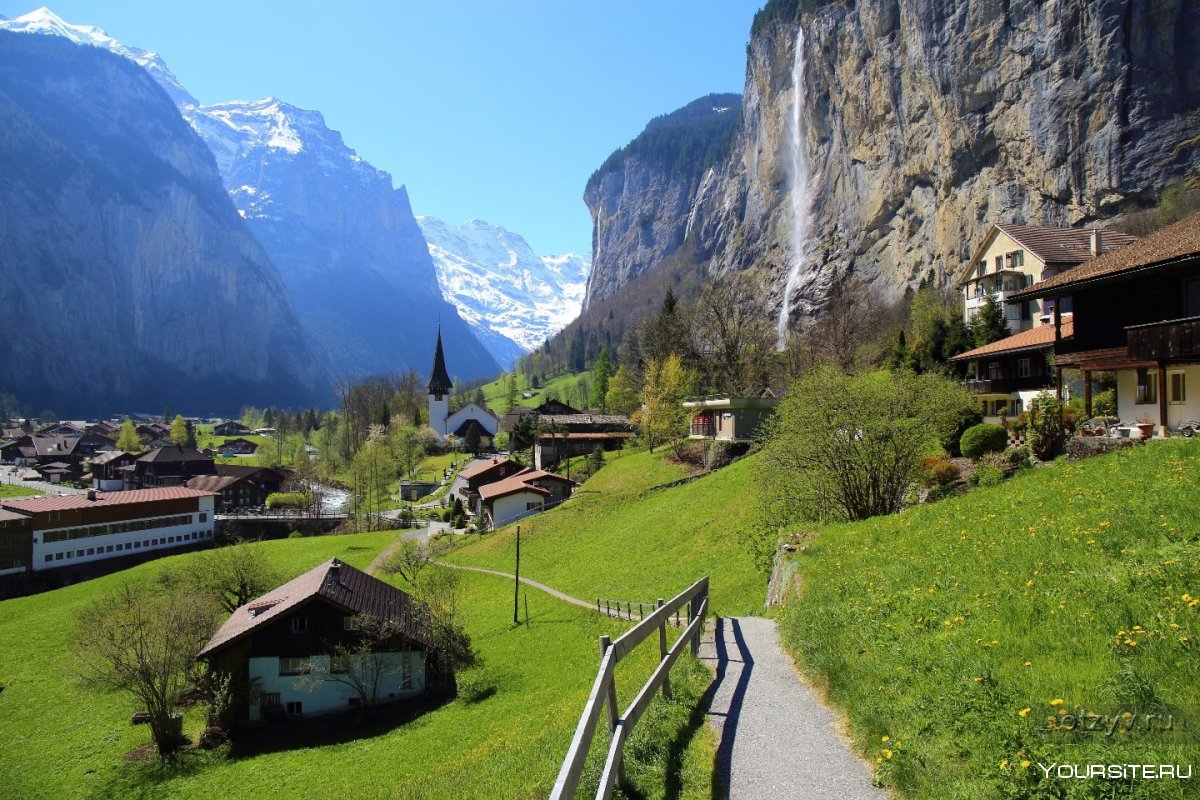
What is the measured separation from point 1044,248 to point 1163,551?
52.3 meters

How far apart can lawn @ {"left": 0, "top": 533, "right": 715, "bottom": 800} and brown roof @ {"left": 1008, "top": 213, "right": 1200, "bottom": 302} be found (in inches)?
824

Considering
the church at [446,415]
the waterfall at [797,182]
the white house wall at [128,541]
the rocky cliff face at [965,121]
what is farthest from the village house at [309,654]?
the waterfall at [797,182]

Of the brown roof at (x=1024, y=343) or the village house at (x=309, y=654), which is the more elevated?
the brown roof at (x=1024, y=343)

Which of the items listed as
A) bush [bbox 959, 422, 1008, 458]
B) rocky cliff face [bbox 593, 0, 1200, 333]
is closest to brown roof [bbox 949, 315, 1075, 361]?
bush [bbox 959, 422, 1008, 458]

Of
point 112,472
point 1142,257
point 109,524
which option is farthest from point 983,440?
point 112,472

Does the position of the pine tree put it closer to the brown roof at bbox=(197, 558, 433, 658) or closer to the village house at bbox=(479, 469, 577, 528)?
the village house at bbox=(479, 469, 577, 528)

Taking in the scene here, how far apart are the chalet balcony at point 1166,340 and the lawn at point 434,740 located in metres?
19.0

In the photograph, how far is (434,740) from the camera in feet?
80.2

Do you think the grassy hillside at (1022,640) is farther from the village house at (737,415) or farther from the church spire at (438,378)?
the church spire at (438,378)

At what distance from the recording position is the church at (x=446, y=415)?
132125mm

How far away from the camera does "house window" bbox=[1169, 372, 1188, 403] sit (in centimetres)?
2316

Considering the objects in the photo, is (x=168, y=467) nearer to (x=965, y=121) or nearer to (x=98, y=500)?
(x=98, y=500)

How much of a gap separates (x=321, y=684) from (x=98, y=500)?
55.7m

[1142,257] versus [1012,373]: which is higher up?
[1142,257]
